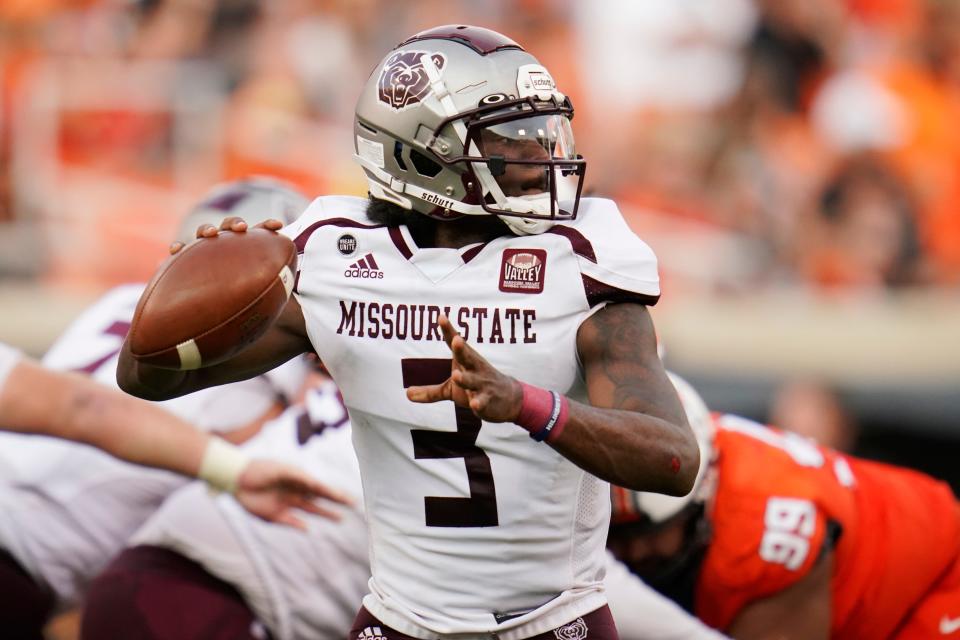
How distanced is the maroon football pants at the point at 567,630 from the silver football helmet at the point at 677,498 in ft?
2.39

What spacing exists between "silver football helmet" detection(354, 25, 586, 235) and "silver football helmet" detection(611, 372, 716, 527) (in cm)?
91

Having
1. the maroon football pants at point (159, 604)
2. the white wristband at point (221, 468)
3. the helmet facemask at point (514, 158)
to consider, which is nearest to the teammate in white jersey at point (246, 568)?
the maroon football pants at point (159, 604)

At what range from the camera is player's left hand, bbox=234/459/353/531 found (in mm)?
3004

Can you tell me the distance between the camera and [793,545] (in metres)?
3.39

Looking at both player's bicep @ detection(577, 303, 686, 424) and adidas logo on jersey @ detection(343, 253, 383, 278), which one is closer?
player's bicep @ detection(577, 303, 686, 424)

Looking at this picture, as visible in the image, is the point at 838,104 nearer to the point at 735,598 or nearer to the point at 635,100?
the point at 635,100

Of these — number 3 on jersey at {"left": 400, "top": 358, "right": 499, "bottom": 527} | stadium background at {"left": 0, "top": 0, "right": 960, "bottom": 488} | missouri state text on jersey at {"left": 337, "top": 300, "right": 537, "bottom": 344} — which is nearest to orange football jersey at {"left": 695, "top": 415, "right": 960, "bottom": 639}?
number 3 on jersey at {"left": 400, "top": 358, "right": 499, "bottom": 527}

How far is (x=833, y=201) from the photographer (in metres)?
7.42

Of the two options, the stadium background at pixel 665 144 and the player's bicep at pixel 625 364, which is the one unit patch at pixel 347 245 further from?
the stadium background at pixel 665 144

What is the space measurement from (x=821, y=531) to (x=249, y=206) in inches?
72.4

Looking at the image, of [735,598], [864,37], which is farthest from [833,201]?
[735,598]

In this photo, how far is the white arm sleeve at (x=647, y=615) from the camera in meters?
3.42

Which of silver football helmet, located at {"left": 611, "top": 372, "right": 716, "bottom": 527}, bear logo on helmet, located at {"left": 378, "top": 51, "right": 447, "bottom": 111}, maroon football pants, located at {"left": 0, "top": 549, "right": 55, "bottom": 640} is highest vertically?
bear logo on helmet, located at {"left": 378, "top": 51, "right": 447, "bottom": 111}

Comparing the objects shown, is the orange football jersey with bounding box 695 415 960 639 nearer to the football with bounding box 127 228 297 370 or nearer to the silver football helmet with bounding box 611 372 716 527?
the silver football helmet with bounding box 611 372 716 527
